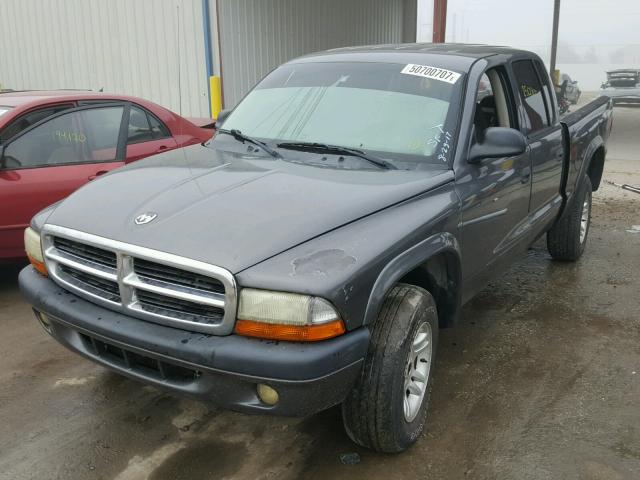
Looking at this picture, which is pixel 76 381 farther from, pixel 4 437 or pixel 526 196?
pixel 526 196

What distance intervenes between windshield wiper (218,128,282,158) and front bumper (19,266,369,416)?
50.7 inches

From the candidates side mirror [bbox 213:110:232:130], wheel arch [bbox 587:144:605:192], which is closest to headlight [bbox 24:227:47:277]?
side mirror [bbox 213:110:232:130]

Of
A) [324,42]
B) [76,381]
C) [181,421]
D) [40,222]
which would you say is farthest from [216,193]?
[324,42]

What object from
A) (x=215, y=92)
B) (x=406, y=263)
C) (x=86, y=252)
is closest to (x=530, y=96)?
(x=406, y=263)

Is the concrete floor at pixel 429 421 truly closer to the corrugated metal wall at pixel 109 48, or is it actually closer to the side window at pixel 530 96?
the side window at pixel 530 96

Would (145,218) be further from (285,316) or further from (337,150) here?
(337,150)

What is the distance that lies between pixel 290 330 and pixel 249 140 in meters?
1.66

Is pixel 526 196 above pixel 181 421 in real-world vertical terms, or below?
above

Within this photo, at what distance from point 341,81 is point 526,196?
1409 millimetres

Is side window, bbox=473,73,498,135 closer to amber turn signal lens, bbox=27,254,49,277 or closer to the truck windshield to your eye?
the truck windshield

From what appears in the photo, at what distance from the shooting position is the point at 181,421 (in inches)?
126

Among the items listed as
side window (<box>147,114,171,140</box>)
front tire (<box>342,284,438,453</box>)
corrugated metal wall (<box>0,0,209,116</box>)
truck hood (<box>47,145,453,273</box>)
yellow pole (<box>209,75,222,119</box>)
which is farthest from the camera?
corrugated metal wall (<box>0,0,209,116</box>)

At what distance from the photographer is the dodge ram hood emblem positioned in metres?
2.63

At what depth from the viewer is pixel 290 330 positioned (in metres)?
2.31
